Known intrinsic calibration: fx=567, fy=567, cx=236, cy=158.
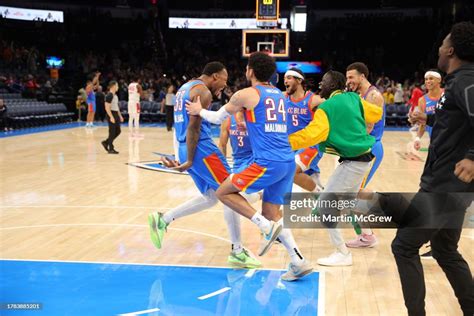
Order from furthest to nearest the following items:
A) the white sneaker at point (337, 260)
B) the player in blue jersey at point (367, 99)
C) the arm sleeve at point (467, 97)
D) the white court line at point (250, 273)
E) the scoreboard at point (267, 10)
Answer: the scoreboard at point (267, 10) < the player in blue jersey at point (367, 99) < the white sneaker at point (337, 260) < the white court line at point (250, 273) < the arm sleeve at point (467, 97)

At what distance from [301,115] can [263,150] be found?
86.8 inches

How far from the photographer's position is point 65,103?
26.6 m

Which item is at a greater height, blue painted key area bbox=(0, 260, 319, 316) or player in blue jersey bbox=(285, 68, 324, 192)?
player in blue jersey bbox=(285, 68, 324, 192)

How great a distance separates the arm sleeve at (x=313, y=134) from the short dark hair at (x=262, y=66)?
0.55 meters

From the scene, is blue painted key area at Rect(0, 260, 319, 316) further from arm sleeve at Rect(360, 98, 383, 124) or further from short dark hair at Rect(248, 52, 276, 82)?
short dark hair at Rect(248, 52, 276, 82)

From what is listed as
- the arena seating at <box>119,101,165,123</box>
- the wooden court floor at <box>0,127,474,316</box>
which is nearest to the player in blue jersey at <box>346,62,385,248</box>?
the wooden court floor at <box>0,127,474,316</box>

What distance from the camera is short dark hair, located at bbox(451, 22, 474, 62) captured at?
3273 millimetres

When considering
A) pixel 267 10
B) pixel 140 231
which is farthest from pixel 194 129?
pixel 267 10

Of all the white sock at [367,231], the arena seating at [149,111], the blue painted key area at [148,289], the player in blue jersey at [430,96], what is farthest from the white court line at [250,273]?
the arena seating at [149,111]

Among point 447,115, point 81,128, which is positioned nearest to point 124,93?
point 81,128

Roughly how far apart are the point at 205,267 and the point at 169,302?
0.93m

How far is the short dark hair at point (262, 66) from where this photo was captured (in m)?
4.81

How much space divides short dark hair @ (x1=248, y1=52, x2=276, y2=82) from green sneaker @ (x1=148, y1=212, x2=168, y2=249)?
174 cm

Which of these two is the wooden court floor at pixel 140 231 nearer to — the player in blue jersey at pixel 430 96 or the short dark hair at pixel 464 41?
the player in blue jersey at pixel 430 96
